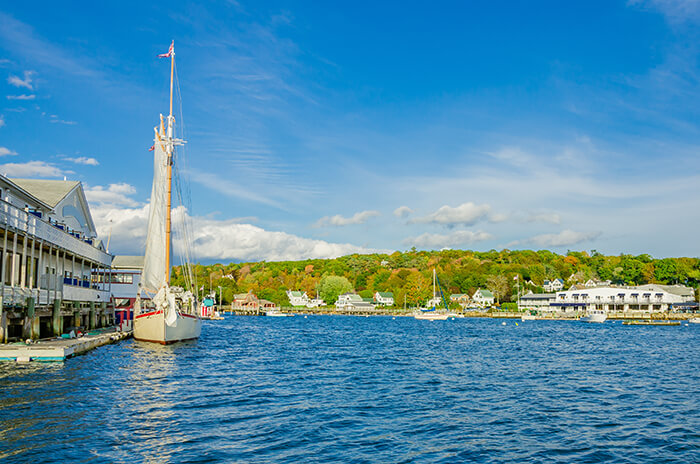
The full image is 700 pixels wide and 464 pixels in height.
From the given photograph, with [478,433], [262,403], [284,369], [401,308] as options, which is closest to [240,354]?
[284,369]

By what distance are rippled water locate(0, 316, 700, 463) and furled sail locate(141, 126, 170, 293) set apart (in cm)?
1222

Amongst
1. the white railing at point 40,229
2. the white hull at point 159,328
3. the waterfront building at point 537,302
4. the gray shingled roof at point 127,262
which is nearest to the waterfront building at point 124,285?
the gray shingled roof at point 127,262

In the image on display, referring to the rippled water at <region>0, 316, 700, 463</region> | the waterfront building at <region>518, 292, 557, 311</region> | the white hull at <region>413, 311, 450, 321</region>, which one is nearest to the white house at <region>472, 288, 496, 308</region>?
the waterfront building at <region>518, 292, 557, 311</region>

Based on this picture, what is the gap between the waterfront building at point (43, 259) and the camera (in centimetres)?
3103

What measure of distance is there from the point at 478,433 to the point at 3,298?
26601mm

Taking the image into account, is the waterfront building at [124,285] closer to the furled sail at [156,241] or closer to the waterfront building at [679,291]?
the furled sail at [156,241]

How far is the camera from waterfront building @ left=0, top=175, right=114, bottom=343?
31.0 metres

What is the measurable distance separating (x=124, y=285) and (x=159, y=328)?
93.5ft

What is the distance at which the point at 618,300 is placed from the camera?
14275 cm

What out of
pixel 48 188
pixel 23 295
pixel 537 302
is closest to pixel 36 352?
pixel 23 295

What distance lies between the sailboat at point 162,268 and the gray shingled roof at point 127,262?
73.9 ft

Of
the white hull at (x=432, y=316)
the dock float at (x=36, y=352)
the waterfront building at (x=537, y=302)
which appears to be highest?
the dock float at (x=36, y=352)

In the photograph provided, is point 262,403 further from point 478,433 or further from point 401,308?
point 401,308

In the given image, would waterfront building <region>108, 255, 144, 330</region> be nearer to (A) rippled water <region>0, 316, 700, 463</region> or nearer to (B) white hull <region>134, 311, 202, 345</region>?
(B) white hull <region>134, 311, 202, 345</region>
